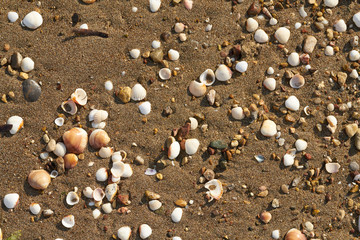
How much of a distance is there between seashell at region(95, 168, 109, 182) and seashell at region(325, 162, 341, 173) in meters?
2.10

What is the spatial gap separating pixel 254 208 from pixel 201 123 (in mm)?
957

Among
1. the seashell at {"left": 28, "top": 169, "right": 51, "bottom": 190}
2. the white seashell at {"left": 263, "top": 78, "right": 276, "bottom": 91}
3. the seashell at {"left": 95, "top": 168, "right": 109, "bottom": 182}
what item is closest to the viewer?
the seashell at {"left": 28, "top": 169, "right": 51, "bottom": 190}

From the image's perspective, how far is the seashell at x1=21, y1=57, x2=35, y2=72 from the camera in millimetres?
2770

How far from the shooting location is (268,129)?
9.41 feet

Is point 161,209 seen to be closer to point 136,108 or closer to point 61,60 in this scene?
point 136,108

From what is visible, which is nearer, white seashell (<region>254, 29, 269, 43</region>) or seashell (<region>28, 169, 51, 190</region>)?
seashell (<region>28, 169, 51, 190</region>)

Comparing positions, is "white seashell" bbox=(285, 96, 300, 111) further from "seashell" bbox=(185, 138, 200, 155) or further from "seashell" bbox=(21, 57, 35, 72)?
"seashell" bbox=(21, 57, 35, 72)

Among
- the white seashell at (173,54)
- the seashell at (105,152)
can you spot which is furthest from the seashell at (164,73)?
the seashell at (105,152)

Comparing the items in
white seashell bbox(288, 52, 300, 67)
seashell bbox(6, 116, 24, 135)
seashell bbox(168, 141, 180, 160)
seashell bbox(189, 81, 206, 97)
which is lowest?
seashell bbox(168, 141, 180, 160)

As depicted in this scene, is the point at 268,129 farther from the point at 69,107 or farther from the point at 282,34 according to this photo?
the point at 69,107

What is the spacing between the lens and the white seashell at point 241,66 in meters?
2.90

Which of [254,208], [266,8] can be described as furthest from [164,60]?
[254,208]

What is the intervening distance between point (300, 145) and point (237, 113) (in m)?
0.68

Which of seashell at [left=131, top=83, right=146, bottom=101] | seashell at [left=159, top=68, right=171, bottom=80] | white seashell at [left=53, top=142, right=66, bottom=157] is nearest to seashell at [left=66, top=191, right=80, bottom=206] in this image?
white seashell at [left=53, top=142, right=66, bottom=157]
